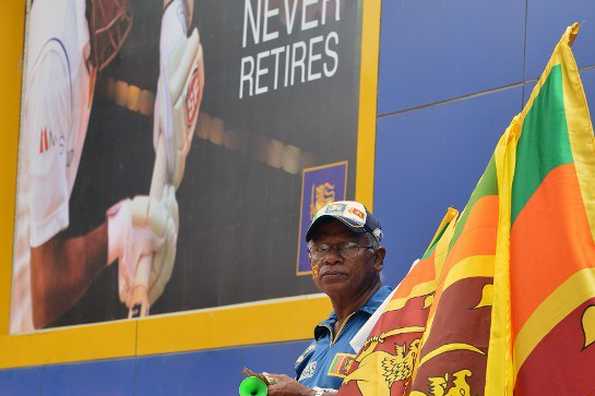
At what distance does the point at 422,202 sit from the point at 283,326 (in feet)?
3.85

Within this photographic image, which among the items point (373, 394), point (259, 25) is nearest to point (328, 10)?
point (259, 25)

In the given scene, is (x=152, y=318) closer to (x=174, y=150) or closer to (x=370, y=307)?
(x=174, y=150)

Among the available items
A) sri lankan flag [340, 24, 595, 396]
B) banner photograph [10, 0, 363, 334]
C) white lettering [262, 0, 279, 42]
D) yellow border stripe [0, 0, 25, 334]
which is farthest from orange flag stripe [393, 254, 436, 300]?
yellow border stripe [0, 0, 25, 334]

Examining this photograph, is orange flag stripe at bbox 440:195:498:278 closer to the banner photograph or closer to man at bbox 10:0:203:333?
the banner photograph

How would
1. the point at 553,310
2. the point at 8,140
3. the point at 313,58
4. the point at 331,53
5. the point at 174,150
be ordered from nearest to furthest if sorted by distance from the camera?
the point at 553,310 < the point at 331,53 < the point at 313,58 < the point at 174,150 < the point at 8,140

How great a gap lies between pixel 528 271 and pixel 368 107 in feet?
11.5

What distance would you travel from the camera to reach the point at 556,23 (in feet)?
21.6

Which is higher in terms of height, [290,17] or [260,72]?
[290,17]

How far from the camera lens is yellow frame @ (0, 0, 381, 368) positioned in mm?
7582

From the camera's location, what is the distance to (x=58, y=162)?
9.91 metres

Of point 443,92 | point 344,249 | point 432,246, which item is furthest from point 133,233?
point 432,246

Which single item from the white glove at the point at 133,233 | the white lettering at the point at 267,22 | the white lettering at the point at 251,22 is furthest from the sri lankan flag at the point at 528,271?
the white glove at the point at 133,233

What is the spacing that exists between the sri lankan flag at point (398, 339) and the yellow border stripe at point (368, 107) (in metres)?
2.71

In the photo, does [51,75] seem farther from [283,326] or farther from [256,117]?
[283,326]
